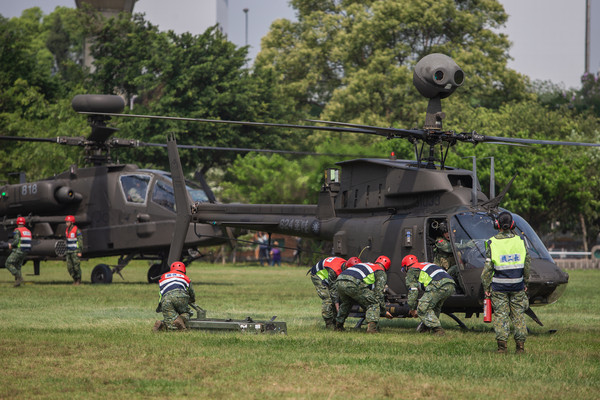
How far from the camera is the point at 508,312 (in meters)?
12.7

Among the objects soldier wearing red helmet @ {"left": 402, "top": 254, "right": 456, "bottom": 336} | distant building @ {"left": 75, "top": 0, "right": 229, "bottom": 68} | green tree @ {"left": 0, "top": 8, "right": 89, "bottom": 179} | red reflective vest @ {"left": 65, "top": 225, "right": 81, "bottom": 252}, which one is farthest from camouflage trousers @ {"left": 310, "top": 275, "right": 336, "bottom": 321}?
distant building @ {"left": 75, "top": 0, "right": 229, "bottom": 68}

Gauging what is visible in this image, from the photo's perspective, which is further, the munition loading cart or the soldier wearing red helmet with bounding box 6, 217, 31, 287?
the soldier wearing red helmet with bounding box 6, 217, 31, 287

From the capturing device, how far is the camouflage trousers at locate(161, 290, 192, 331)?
1468 cm

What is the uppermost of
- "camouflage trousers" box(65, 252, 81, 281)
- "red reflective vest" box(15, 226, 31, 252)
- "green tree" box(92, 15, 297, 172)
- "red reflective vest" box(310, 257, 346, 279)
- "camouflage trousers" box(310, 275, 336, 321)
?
"green tree" box(92, 15, 297, 172)

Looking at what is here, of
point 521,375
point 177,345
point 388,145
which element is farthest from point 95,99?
point 388,145

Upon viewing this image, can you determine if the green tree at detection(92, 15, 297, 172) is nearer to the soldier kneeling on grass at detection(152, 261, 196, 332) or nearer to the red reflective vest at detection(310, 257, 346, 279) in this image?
the red reflective vest at detection(310, 257, 346, 279)

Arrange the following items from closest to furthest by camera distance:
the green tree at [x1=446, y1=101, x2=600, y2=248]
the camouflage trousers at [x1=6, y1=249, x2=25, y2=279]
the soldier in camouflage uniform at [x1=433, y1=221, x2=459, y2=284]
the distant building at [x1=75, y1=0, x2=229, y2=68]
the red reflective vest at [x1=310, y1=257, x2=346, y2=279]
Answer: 1. the soldier in camouflage uniform at [x1=433, y1=221, x2=459, y2=284]
2. the red reflective vest at [x1=310, y1=257, x2=346, y2=279]
3. the camouflage trousers at [x1=6, y1=249, x2=25, y2=279]
4. the green tree at [x1=446, y1=101, x2=600, y2=248]
5. the distant building at [x1=75, y1=0, x2=229, y2=68]

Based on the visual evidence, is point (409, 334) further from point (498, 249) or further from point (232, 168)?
point (232, 168)

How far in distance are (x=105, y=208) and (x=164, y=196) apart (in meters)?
2.13

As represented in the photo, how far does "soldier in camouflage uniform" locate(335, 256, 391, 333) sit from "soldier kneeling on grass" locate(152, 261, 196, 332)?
2659 mm

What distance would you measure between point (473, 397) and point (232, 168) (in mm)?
47992

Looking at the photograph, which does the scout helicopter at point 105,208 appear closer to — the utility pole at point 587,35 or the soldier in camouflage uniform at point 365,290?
the soldier in camouflage uniform at point 365,290

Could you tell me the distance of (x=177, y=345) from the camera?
42.4ft

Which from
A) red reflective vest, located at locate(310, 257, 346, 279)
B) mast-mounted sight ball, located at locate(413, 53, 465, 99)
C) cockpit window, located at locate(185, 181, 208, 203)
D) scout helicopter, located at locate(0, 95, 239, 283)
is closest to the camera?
mast-mounted sight ball, located at locate(413, 53, 465, 99)
